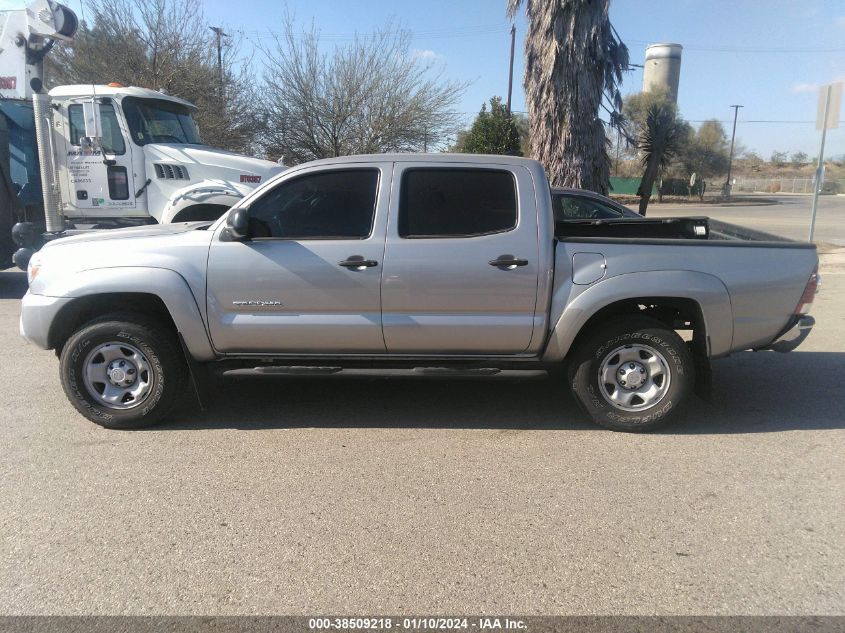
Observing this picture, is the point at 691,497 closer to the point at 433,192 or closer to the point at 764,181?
the point at 433,192

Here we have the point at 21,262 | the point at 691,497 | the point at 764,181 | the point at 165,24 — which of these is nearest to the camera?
the point at 691,497

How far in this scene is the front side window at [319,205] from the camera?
4.51 meters

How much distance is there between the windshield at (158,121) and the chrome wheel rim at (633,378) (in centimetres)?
753

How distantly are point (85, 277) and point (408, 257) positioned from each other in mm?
2233

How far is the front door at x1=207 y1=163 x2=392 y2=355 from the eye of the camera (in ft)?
14.5

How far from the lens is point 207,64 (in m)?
19.6

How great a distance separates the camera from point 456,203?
4508 mm

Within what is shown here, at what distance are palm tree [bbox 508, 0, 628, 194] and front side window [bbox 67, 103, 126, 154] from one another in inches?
289

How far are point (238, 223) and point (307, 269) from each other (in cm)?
54

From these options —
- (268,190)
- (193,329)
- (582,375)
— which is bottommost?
(582,375)

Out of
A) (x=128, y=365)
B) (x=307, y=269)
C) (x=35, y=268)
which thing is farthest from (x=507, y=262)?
(x=35, y=268)

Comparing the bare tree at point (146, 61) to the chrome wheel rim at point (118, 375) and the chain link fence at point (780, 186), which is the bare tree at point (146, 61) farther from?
the chain link fence at point (780, 186)

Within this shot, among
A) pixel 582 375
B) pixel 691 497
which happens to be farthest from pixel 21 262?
pixel 691 497

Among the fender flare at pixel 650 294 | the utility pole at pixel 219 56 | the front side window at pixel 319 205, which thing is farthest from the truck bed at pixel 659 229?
the utility pole at pixel 219 56
